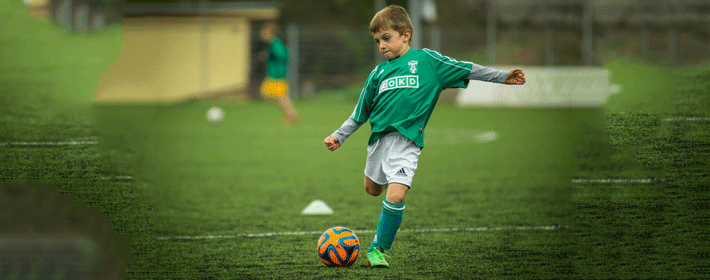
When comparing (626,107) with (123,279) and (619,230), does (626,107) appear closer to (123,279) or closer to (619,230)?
(619,230)

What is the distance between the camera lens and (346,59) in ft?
94.8

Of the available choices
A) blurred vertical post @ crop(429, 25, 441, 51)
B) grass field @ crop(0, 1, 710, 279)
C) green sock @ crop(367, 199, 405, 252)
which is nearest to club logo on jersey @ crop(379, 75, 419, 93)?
green sock @ crop(367, 199, 405, 252)

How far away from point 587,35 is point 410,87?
2390cm

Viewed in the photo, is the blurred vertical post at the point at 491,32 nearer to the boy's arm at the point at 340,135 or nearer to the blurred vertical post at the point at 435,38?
the blurred vertical post at the point at 435,38

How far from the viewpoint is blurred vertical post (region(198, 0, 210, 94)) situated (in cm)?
2852

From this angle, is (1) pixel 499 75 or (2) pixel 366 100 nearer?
(1) pixel 499 75

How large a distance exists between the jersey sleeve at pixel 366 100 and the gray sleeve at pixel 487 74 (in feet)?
1.94

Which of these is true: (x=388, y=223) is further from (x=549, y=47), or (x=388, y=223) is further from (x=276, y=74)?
(x=549, y=47)

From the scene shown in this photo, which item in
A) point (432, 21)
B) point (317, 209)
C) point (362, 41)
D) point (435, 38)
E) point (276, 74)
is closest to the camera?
point (317, 209)

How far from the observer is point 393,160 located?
194 inches

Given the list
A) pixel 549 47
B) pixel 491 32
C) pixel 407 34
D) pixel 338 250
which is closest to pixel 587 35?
pixel 549 47

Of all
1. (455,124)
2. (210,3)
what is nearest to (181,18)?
(210,3)

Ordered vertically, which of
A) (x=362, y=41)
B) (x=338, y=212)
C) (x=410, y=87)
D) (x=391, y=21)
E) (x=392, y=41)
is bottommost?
(x=362, y=41)

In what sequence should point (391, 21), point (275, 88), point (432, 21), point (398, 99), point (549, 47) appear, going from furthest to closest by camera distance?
point (432, 21) → point (549, 47) → point (275, 88) → point (398, 99) → point (391, 21)
